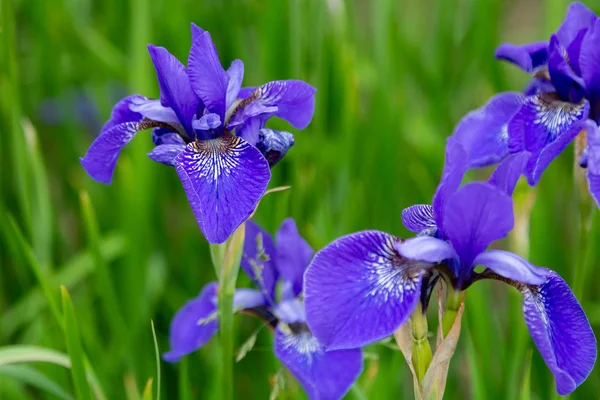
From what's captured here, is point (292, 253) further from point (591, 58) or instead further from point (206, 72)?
point (591, 58)

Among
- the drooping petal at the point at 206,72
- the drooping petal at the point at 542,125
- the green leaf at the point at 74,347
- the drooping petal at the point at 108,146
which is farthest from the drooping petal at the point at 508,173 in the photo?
the green leaf at the point at 74,347

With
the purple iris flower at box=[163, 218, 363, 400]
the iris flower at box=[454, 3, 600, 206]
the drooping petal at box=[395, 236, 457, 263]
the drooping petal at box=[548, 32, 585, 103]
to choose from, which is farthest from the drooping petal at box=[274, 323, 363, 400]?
the drooping petal at box=[548, 32, 585, 103]

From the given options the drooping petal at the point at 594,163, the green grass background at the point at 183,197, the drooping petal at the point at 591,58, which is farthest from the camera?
the green grass background at the point at 183,197

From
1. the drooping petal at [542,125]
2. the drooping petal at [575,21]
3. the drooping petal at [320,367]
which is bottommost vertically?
the drooping petal at [320,367]

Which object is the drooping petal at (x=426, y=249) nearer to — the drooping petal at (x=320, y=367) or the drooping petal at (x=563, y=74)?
the drooping petal at (x=320, y=367)

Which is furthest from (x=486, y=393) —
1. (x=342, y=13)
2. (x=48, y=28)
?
(x=48, y=28)
